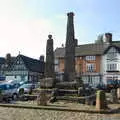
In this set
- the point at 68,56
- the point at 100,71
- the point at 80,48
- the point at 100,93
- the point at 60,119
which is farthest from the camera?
the point at 80,48

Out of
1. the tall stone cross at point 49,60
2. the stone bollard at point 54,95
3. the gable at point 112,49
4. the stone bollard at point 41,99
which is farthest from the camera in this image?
the gable at point 112,49

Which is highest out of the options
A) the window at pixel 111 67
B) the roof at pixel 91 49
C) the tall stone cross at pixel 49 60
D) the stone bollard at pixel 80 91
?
the roof at pixel 91 49

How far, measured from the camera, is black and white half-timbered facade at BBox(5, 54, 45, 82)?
71750 millimetres

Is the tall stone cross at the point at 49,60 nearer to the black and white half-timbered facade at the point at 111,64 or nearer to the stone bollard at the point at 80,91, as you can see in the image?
the stone bollard at the point at 80,91

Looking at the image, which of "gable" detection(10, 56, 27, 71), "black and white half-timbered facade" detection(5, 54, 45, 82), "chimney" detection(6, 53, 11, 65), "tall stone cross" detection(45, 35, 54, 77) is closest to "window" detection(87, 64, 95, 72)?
"black and white half-timbered facade" detection(5, 54, 45, 82)

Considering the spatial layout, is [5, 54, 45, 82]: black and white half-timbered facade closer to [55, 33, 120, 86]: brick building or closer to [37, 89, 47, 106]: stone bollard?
[55, 33, 120, 86]: brick building

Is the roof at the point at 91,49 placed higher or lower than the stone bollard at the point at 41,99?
higher

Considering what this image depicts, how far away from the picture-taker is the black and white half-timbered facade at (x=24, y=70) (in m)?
71.8

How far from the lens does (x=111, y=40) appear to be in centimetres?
6862

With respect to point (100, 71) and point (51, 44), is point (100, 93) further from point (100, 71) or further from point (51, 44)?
point (100, 71)

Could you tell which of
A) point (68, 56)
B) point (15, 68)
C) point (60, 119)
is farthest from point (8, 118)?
point (15, 68)

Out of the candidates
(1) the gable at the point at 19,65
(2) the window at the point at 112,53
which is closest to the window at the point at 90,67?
(2) the window at the point at 112,53

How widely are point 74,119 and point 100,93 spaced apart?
13.6ft

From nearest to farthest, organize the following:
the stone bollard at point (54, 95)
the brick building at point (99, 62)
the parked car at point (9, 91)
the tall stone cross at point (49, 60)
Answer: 1. the stone bollard at point (54, 95)
2. the tall stone cross at point (49, 60)
3. the parked car at point (9, 91)
4. the brick building at point (99, 62)
